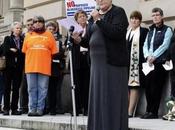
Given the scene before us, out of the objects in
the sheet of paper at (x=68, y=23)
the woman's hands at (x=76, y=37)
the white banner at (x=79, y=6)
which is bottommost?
the woman's hands at (x=76, y=37)

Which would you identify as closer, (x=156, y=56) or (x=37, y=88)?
(x=156, y=56)

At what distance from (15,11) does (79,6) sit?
7.43m

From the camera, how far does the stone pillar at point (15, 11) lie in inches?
653

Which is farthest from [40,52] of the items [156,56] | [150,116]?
[150,116]

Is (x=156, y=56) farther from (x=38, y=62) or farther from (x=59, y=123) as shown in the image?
(x=38, y=62)

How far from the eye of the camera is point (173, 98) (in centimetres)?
836

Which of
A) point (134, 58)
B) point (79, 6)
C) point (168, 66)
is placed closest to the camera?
point (168, 66)

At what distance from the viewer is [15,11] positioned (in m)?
16.7

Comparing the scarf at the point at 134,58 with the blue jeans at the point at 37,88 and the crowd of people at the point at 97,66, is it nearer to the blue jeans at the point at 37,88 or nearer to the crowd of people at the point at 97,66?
the crowd of people at the point at 97,66

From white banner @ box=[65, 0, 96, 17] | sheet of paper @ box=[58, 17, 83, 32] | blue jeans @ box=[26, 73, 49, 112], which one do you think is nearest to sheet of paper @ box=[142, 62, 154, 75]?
white banner @ box=[65, 0, 96, 17]

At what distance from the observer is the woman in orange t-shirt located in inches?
384

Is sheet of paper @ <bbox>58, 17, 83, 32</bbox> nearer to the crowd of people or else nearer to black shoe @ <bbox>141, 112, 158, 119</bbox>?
the crowd of people

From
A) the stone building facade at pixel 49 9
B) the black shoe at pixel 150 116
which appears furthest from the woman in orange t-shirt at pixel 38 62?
the black shoe at pixel 150 116

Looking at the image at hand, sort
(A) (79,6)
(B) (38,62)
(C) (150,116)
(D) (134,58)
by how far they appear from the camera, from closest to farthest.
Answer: (C) (150,116), (D) (134,58), (A) (79,6), (B) (38,62)
